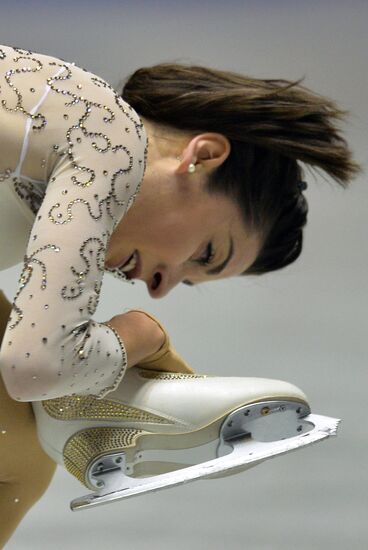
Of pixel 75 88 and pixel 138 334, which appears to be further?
pixel 138 334

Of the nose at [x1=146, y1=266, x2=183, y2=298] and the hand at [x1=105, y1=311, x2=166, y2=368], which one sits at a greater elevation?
the nose at [x1=146, y1=266, x2=183, y2=298]

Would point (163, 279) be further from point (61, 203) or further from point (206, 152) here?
point (61, 203)

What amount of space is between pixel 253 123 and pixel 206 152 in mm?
72

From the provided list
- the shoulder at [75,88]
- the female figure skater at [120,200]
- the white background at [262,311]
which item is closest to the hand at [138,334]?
the female figure skater at [120,200]

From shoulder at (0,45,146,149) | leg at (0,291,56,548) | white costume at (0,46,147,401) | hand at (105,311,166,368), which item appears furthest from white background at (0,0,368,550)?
shoulder at (0,45,146,149)

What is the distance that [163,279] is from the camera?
4.88 feet

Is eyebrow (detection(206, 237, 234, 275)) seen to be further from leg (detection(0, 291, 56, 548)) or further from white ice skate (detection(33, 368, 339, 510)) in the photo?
leg (detection(0, 291, 56, 548))

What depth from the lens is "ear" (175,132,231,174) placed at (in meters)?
1.39

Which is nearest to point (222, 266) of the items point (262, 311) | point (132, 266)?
point (132, 266)

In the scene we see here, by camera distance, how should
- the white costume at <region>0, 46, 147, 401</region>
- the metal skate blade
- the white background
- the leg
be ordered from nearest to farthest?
the white costume at <region>0, 46, 147, 401</region>
the metal skate blade
the leg
the white background

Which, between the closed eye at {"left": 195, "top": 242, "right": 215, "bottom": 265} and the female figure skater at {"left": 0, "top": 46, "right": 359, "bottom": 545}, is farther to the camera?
the closed eye at {"left": 195, "top": 242, "right": 215, "bottom": 265}

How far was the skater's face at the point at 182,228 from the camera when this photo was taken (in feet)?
4.58

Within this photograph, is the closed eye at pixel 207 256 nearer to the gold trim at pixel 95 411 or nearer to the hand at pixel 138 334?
the hand at pixel 138 334

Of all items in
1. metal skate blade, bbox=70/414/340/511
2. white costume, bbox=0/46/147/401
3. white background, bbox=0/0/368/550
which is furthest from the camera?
white background, bbox=0/0/368/550
